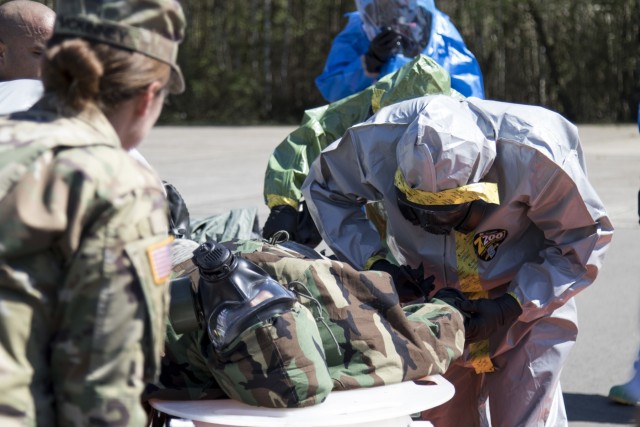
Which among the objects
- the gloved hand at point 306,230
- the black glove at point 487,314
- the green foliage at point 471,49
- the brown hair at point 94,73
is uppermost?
the brown hair at point 94,73

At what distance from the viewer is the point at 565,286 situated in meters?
3.20

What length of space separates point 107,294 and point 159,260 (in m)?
0.10

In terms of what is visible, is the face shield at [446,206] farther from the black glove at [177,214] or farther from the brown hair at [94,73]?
the brown hair at [94,73]

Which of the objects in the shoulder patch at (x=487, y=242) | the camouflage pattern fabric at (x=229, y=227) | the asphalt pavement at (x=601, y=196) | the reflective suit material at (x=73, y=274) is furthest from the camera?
the asphalt pavement at (x=601, y=196)

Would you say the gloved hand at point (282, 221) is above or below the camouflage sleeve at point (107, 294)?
below

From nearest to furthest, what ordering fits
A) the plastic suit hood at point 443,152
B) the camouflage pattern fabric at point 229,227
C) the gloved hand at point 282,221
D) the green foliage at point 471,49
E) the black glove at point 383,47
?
the plastic suit hood at point 443,152 < the camouflage pattern fabric at point 229,227 < the gloved hand at point 282,221 < the black glove at point 383,47 < the green foliage at point 471,49

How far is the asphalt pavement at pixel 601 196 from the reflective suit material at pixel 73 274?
2.71 metres

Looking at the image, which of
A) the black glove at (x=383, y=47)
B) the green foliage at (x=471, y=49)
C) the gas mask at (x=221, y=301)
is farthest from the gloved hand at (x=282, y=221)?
the green foliage at (x=471, y=49)

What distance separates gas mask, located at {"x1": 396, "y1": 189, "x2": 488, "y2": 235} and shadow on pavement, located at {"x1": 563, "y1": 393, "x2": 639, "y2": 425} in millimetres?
1637

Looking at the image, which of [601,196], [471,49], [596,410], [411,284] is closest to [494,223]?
[411,284]

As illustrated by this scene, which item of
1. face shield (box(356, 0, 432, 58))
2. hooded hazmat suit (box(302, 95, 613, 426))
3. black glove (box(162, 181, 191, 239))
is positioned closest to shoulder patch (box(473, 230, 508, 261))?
hooded hazmat suit (box(302, 95, 613, 426))

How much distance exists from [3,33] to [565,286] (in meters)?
2.09

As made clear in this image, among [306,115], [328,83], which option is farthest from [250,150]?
[306,115]

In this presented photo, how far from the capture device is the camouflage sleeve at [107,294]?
1546 millimetres
